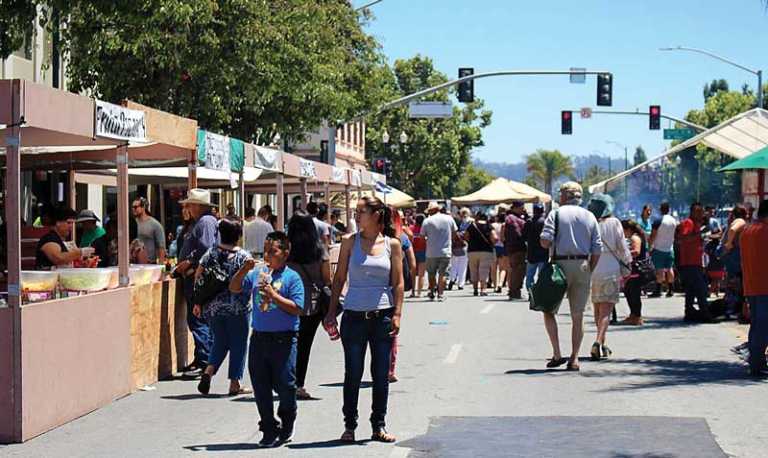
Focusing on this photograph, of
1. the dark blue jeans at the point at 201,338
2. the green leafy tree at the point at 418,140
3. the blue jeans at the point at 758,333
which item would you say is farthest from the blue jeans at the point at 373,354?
the green leafy tree at the point at 418,140

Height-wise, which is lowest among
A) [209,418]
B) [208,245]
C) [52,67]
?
[209,418]

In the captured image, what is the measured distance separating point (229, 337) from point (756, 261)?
17.4 ft

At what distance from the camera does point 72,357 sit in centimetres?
1118

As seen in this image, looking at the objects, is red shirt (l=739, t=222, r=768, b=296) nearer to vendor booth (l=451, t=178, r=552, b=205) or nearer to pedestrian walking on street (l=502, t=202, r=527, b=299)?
pedestrian walking on street (l=502, t=202, r=527, b=299)

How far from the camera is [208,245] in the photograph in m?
13.9

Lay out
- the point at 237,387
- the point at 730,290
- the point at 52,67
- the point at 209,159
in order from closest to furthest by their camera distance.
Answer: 1. the point at 237,387
2. the point at 209,159
3. the point at 730,290
4. the point at 52,67

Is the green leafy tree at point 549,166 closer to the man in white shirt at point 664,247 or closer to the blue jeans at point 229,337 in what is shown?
the man in white shirt at point 664,247

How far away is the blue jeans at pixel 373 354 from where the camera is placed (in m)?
9.73

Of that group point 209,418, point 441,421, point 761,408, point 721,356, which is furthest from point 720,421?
point 721,356

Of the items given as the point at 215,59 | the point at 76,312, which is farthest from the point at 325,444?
the point at 215,59

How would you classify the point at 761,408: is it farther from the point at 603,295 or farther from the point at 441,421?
the point at 603,295

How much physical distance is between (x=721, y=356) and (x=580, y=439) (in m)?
6.61

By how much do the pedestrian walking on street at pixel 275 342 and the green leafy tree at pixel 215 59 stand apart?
10.6 m

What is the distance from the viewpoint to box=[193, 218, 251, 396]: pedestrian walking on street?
12391 mm
